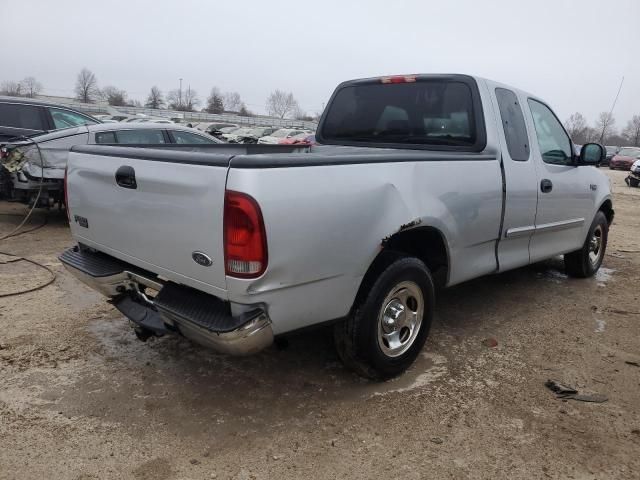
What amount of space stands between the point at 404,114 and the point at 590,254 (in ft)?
9.86

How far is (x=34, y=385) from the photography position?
3.28 metres

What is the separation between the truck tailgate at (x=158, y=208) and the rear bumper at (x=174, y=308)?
10 centimetres

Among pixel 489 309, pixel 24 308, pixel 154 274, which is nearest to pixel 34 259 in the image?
pixel 24 308

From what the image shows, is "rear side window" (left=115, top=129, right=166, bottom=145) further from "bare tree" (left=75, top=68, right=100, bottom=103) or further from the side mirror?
"bare tree" (left=75, top=68, right=100, bottom=103)

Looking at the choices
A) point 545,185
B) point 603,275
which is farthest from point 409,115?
point 603,275

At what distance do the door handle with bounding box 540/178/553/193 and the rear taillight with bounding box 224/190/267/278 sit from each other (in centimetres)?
303

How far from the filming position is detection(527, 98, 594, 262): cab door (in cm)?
466

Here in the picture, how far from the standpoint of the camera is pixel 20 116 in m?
8.64

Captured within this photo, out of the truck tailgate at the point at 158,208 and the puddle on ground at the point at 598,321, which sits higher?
the truck tailgate at the point at 158,208

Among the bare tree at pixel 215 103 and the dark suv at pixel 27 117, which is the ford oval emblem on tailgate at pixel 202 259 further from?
the bare tree at pixel 215 103

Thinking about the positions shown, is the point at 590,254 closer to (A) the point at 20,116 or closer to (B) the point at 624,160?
(A) the point at 20,116

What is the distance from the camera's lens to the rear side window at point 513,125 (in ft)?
14.1

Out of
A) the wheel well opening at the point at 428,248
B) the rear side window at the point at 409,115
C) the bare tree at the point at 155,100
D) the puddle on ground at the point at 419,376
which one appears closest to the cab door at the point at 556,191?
the rear side window at the point at 409,115

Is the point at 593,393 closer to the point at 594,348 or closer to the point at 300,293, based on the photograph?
the point at 594,348
